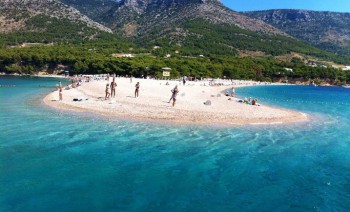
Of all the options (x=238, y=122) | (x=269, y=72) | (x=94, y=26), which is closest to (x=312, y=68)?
(x=269, y=72)

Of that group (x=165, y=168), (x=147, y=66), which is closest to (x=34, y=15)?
(x=147, y=66)

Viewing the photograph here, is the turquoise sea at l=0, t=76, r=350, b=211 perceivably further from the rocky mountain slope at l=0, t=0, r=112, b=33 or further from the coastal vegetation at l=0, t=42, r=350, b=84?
the rocky mountain slope at l=0, t=0, r=112, b=33

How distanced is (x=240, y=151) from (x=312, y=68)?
428 ft

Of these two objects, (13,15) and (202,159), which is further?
(13,15)

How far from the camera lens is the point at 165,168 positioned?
17.0m

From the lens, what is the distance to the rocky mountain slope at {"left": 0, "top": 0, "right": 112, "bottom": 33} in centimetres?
16925

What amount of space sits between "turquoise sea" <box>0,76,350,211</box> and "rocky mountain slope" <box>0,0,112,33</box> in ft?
511

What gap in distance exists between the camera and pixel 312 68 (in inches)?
5571

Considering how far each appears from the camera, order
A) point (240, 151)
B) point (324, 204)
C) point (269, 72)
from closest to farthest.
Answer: point (324, 204) → point (240, 151) → point (269, 72)

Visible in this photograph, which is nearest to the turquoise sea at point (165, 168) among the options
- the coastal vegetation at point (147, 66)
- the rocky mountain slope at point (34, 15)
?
the coastal vegetation at point (147, 66)

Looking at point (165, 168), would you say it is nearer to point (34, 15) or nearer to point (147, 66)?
point (147, 66)

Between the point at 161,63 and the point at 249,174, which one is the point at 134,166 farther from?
the point at 161,63

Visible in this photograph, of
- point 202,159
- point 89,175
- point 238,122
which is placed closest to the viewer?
point 89,175

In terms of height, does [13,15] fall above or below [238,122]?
above
